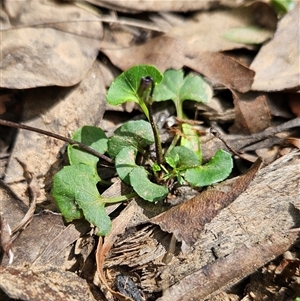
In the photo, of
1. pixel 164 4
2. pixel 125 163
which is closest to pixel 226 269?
pixel 125 163

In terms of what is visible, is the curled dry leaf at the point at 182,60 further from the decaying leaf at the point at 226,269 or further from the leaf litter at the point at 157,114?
the decaying leaf at the point at 226,269

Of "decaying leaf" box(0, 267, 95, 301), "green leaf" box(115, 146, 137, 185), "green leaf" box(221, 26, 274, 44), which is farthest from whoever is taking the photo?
"green leaf" box(221, 26, 274, 44)

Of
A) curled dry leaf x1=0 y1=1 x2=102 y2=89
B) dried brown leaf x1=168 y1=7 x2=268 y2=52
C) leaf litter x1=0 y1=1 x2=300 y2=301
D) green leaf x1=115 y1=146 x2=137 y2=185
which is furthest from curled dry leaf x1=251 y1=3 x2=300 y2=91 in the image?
curled dry leaf x1=0 y1=1 x2=102 y2=89

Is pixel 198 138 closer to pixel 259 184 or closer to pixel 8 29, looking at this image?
pixel 259 184

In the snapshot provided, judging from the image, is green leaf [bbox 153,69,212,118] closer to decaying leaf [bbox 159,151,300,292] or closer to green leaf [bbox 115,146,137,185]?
green leaf [bbox 115,146,137,185]

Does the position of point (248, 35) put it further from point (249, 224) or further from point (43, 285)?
point (43, 285)

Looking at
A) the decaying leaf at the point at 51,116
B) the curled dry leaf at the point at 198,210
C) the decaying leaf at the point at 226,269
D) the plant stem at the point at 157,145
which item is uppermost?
the decaying leaf at the point at 51,116

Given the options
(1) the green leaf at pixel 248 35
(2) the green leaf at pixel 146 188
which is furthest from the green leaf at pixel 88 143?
(1) the green leaf at pixel 248 35
